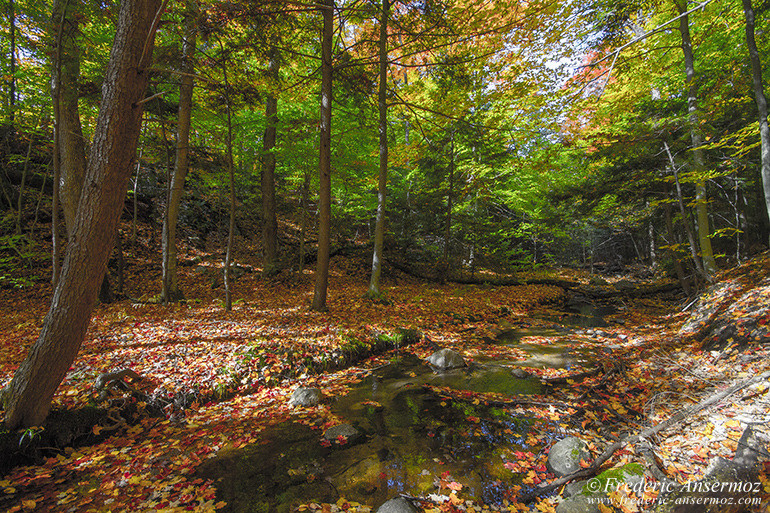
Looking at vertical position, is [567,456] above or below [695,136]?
below

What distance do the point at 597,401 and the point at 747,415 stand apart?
169cm

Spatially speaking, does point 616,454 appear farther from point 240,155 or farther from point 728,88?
point 240,155

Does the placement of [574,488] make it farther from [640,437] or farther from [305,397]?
[305,397]

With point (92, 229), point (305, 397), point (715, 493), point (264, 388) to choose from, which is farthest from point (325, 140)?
point (715, 493)

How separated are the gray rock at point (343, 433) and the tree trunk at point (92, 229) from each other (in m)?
3.15

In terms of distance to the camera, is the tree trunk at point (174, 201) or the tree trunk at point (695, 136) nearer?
the tree trunk at point (695, 136)

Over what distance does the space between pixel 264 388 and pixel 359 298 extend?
495 centimetres

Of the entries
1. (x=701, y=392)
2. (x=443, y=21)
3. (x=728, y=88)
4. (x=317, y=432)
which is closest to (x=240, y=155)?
(x=443, y=21)

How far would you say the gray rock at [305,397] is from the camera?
15.6 ft

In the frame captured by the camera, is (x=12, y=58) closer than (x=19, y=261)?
Yes

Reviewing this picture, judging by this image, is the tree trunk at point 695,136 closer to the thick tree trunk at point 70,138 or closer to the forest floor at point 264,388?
the forest floor at point 264,388

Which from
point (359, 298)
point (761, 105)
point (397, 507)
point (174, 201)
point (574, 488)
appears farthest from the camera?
point (359, 298)

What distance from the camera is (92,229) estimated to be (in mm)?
3203

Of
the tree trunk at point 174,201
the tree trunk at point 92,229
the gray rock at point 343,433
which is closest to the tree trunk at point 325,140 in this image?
the tree trunk at point 174,201
